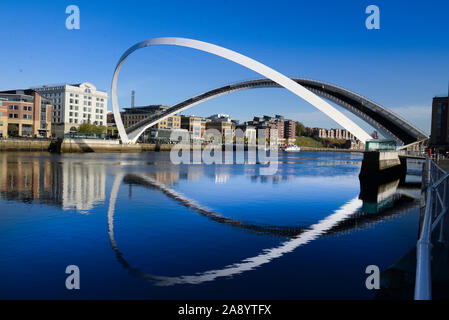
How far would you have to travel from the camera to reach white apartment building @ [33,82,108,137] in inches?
4031

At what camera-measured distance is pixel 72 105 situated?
10575 centimetres

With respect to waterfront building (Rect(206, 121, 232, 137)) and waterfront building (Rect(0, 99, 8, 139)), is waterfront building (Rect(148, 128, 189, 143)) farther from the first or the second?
waterfront building (Rect(0, 99, 8, 139))

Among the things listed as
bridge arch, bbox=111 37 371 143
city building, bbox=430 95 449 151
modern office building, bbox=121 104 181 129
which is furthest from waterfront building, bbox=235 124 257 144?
bridge arch, bbox=111 37 371 143

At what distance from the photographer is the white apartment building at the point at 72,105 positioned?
336 feet

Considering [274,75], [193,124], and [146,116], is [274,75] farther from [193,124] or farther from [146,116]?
[193,124]

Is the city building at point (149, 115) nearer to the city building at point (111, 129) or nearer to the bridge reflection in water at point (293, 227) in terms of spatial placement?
the city building at point (111, 129)

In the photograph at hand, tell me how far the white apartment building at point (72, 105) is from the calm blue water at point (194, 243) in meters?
88.4

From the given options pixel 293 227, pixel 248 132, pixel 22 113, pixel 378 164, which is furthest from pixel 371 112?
pixel 248 132

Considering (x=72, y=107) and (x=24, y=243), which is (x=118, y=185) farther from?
(x=72, y=107)

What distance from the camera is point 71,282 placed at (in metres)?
7.41

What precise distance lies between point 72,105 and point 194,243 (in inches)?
4175

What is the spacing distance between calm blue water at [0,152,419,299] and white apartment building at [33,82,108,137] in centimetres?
8841
